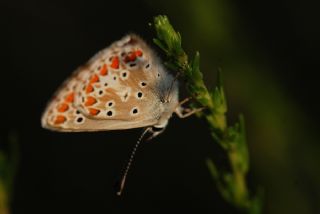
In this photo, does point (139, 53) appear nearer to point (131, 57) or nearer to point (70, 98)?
point (131, 57)

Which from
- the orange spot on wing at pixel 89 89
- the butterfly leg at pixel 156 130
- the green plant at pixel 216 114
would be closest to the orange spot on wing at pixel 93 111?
the orange spot on wing at pixel 89 89

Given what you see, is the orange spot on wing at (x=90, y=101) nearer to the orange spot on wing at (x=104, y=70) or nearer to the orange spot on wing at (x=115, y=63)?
the orange spot on wing at (x=104, y=70)

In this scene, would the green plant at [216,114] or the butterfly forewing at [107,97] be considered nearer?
the green plant at [216,114]

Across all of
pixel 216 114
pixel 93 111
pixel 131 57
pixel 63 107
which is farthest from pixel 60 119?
pixel 216 114

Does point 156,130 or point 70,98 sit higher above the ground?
point 70,98

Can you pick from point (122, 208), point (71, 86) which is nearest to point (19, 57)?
point (122, 208)

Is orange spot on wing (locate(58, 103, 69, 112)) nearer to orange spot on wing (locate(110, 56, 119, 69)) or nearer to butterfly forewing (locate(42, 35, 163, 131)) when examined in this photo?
butterfly forewing (locate(42, 35, 163, 131))

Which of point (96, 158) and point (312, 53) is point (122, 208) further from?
point (312, 53)
